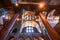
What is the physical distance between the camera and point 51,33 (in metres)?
1.18

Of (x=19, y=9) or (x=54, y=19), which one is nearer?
(x=19, y=9)

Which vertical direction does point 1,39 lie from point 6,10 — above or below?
below

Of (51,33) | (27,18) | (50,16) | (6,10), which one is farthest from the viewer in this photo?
(27,18)

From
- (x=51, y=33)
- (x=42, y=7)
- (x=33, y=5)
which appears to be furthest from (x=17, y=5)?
(x=51, y=33)

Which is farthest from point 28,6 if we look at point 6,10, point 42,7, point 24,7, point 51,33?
point 51,33

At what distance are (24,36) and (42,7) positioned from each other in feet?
4.57

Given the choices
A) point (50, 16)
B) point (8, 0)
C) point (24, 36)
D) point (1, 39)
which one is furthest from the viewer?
point (50, 16)

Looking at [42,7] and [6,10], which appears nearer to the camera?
[42,7]

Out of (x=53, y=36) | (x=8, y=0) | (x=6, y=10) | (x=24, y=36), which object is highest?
(x=8, y=0)

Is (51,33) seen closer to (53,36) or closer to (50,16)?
(53,36)

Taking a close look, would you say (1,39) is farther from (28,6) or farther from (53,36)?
(28,6)

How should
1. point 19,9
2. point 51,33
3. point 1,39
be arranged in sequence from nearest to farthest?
point 1,39 → point 51,33 → point 19,9

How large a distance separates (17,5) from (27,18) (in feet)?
5.47

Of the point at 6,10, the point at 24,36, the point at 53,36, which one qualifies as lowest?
the point at 24,36
